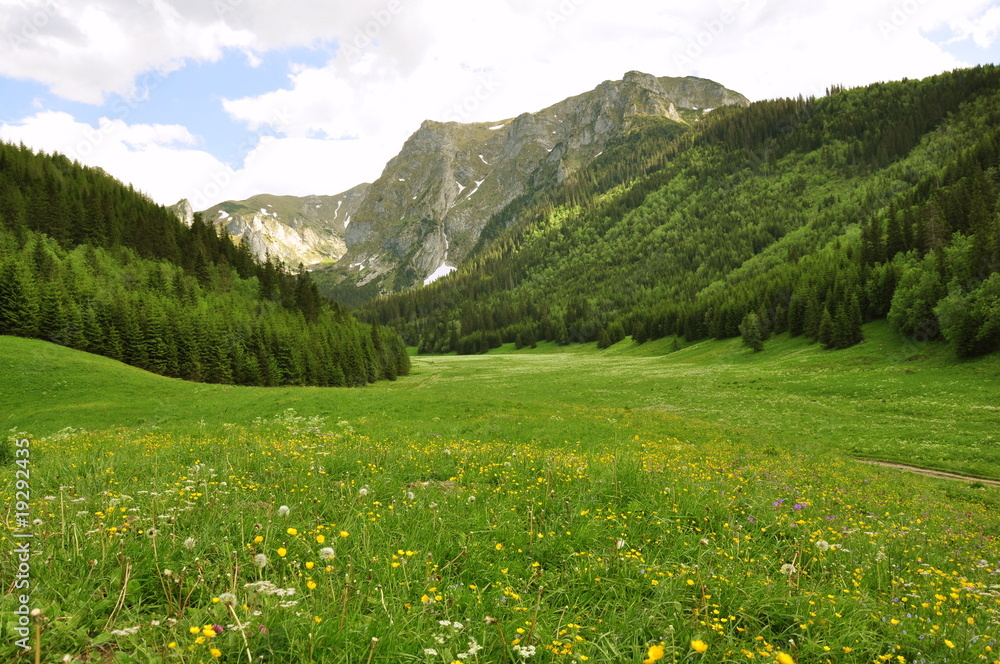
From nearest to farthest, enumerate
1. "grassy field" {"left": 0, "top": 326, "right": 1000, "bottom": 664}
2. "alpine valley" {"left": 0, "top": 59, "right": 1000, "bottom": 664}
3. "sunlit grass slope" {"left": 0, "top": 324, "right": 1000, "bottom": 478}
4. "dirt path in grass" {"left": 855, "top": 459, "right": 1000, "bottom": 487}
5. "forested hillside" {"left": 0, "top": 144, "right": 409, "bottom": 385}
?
"grassy field" {"left": 0, "top": 326, "right": 1000, "bottom": 664}, "alpine valley" {"left": 0, "top": 59, "right": 1000, "bottom": 664}, "dirt path in grass" {"left": 855, "top": 459, "right": 1000, "bottom": 487}, "sunlit grass slope" {"left": 0, "top": 324, "right": 1000, "bottom": 478}, "forested hillside" {"left": 0, "top": 144, "right": 409, "bottom": 385}

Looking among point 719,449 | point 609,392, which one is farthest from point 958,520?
point 609,392

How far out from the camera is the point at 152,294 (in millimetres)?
66500

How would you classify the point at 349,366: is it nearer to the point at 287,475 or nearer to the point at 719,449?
the point at 719,449

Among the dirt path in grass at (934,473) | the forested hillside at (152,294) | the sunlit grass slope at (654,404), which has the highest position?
the forested hillside at (152,294)

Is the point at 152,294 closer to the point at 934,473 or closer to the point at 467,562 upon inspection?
the point at 467,562

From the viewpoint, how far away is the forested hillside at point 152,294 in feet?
174

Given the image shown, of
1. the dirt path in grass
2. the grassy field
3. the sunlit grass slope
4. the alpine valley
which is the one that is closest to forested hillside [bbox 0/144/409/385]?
the alpine valley

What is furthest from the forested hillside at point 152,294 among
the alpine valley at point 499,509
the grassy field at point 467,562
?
the grassy field at point 467,562

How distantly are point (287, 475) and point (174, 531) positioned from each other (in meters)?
3.19

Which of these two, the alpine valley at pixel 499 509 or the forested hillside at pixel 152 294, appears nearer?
the alpine valley at pixel 499 509

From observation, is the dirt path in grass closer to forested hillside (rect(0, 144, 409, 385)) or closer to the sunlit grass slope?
the sunlit grass slope

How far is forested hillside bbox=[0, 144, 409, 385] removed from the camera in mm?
53094

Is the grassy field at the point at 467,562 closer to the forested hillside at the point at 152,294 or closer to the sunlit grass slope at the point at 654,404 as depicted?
the sunlit grass slope at the point at 654,404

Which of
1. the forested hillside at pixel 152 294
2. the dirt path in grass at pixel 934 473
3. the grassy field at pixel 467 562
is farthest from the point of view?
the forested hillside at pixel 152 294
